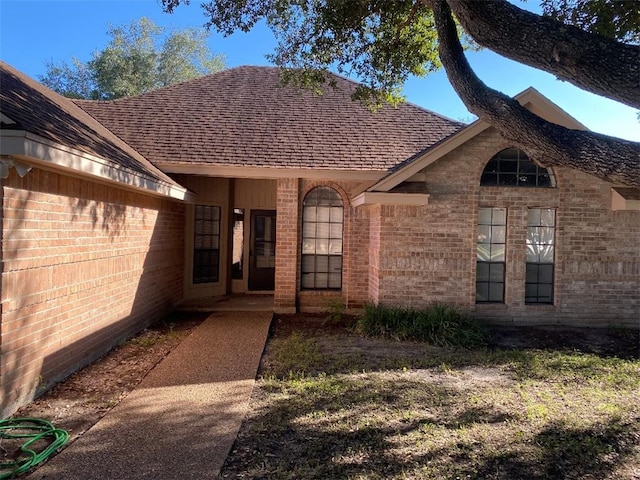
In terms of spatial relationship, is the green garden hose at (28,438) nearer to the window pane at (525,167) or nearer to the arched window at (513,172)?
the arched window at (513,172)

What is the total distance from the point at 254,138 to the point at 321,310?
4.39 meters

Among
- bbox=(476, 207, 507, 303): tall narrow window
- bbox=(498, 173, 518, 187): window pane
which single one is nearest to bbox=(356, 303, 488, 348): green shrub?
bbox=(476, 207, 507, 303): tall narrow window

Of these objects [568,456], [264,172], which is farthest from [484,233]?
[568,456]

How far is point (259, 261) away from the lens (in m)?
12.5

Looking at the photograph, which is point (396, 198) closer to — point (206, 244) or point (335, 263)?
point (335, 263)

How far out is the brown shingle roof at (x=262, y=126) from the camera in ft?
32.9

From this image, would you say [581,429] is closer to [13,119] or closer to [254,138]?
[13,119]

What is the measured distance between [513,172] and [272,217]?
21.0 feet

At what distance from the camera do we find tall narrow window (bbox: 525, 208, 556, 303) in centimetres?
Result: 907

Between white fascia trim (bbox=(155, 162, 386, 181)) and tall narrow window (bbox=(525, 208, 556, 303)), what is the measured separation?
3.27 meters

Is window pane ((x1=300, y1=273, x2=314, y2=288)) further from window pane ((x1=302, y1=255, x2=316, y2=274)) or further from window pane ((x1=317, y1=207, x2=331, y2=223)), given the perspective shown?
window pane ((x1=317, y1=207, x2=331, y2=223))

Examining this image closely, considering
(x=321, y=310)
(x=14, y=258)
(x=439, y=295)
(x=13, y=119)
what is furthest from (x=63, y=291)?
(x=439, y=295)

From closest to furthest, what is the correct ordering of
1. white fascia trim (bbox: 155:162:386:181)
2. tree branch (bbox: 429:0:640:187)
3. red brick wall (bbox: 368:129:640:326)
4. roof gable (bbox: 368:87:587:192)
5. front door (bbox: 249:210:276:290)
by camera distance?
tree branch (bbox: 429:0:640:187) < roof gable (bbox: 368:87:587:192) < red brick wall (bbox: 368:129:640:326) < white fascia trim (bbox: 155:162:386:181) < front door (bbox: 249:210:276:290)

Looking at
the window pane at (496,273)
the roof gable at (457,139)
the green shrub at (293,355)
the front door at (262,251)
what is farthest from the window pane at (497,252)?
the front door at (262,251)
